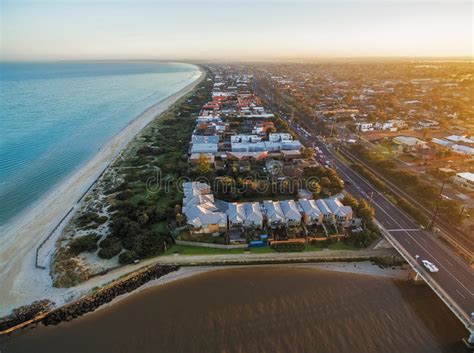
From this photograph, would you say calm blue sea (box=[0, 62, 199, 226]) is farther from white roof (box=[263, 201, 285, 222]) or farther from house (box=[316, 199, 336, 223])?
house (box=[316, 199, 336, 223])

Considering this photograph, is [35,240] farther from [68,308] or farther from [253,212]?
[253,212]

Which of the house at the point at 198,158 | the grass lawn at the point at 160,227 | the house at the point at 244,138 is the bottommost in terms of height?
the grass lawn at the point at 160,227

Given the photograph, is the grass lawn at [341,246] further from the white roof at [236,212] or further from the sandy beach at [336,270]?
the white roof at [236,212]

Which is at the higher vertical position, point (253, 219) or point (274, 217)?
point (274, 217)

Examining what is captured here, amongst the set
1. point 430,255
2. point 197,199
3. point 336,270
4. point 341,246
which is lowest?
point 336,270

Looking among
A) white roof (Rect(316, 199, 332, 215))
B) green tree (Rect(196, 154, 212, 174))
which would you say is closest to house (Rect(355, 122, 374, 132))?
white roof (Rect(316, 199, 332, 215))

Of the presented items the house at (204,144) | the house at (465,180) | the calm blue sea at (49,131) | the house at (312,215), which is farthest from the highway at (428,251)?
the calm blue sea at (49,131)

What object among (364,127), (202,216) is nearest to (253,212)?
(202,216)
